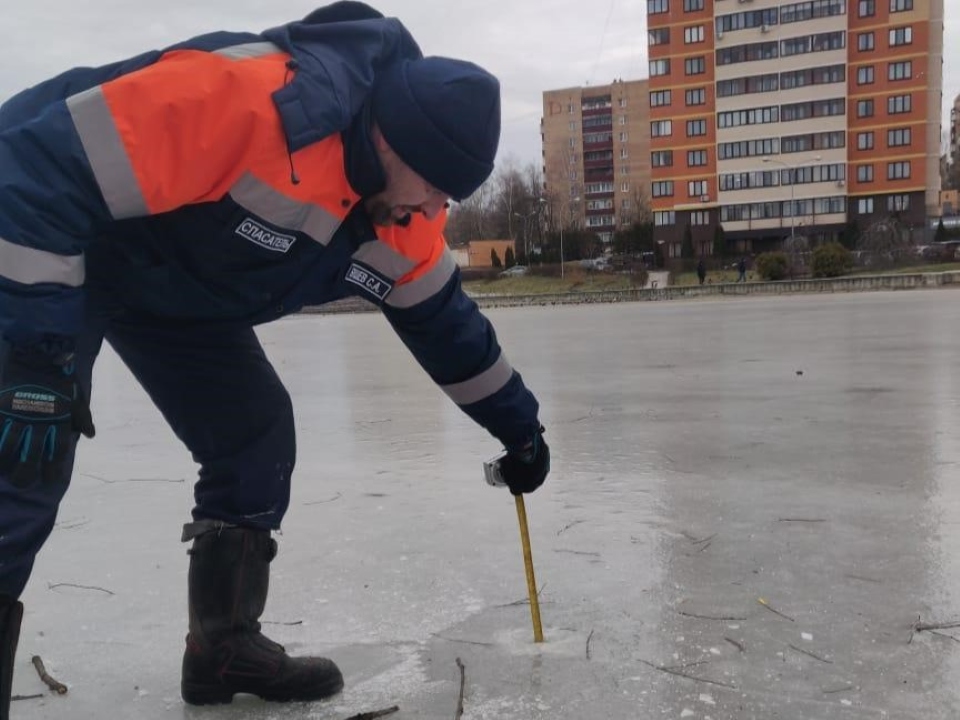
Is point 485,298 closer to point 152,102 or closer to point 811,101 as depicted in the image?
point 811,101

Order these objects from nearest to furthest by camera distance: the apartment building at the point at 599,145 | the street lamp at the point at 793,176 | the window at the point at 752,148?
1. the street lamp at the point at 793,176
2. the window at the point at 752,148
3. the apartment building at the point at 599,145

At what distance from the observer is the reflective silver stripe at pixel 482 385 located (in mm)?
2350

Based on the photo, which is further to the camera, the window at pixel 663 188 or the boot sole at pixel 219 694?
the window at pixel 663 188

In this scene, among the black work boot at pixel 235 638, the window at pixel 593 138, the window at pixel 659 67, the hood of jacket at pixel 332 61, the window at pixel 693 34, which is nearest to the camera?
the hood of jacket at pixel 332 61

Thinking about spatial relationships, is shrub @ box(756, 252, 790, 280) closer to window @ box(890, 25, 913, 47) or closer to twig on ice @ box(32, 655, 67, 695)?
window @ box(890, 25, 913, 47)

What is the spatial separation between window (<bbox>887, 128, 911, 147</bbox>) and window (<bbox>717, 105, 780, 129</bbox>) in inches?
249

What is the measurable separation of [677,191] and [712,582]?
2234 inches

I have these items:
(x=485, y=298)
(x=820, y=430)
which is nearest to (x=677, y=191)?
(x=485, y=298)

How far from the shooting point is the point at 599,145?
101188mm

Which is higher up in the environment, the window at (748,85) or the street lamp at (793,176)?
the window at (748,85)

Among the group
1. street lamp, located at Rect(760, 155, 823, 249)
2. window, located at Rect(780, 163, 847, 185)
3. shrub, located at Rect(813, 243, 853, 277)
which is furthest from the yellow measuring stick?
window, located at Rect(780, 163, 847, 185)

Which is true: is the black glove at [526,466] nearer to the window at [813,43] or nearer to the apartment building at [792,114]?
the apartment building at [792,114]

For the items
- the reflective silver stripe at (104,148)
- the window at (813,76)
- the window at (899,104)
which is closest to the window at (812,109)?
the window at (813,76)

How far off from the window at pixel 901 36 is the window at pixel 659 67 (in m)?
12.7
